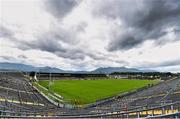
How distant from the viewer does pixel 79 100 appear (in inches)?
2361

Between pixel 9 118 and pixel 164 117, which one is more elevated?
pixel 164 117

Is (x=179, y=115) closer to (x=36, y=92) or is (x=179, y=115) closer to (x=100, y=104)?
(x=100, y=104)

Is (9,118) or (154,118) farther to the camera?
(9,118)

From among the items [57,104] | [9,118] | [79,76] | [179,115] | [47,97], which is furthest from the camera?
[79,76]

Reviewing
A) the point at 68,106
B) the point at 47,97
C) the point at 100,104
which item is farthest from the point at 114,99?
the point at 47,97

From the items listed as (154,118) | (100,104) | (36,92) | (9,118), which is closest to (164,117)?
(154,118)

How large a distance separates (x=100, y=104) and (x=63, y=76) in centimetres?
10043

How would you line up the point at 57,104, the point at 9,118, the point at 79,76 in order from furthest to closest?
the point at 79,76, the point at 57,104, the point at 9,118

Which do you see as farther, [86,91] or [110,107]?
[86,91]

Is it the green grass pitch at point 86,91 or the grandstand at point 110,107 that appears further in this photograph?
the green grass pitch at point 86,91

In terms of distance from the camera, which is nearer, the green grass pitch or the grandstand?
the grandstand

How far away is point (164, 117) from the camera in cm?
1062

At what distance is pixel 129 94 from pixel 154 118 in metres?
50.9

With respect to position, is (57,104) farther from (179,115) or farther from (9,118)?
(179,115)
